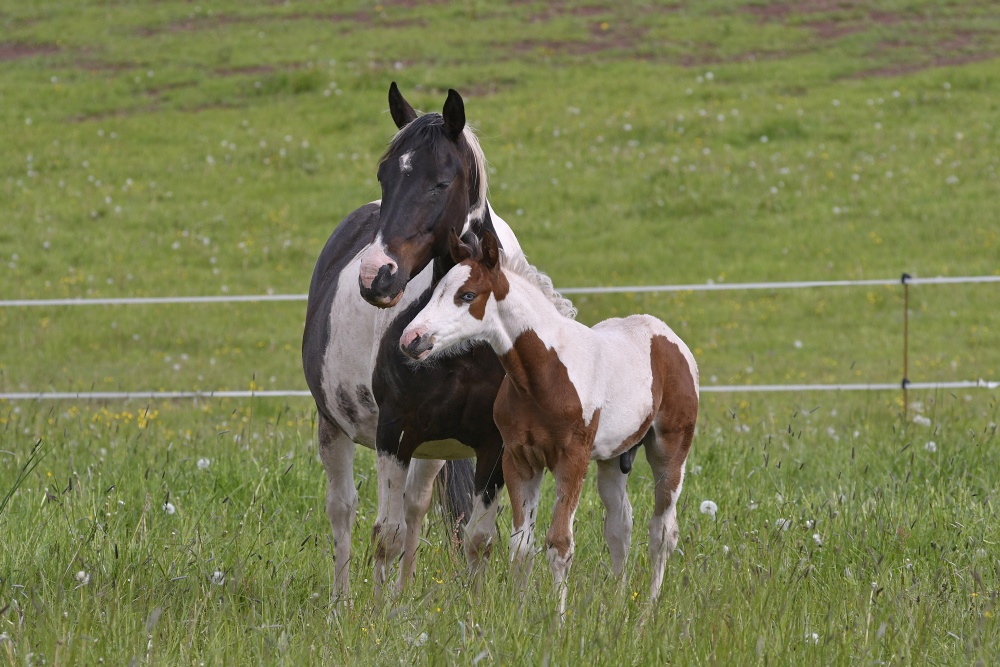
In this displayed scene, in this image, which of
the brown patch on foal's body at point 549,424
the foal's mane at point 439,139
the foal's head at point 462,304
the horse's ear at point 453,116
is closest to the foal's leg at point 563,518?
the brown patch on foal's body at point 549,424

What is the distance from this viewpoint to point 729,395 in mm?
11664

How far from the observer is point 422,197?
3.88 meters

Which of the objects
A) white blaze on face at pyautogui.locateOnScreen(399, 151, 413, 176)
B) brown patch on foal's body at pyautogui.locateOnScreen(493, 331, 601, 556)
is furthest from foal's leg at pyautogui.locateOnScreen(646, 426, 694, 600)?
white blaze on face at pyautogui.locateOnScreen(399, 151, 413, 176)

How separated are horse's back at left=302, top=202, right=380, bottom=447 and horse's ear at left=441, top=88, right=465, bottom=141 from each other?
737mm

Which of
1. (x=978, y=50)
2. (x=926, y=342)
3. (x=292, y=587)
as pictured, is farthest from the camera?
(x=978, y=50)

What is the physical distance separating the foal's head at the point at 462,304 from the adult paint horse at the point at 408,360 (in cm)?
14

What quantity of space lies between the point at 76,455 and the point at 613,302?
864 centimetres

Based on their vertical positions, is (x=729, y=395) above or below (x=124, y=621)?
below

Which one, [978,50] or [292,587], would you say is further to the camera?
[978,50]

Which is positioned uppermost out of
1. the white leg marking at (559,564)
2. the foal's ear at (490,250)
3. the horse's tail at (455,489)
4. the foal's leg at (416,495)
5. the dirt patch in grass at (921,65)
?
the foal's ear at (490,250)

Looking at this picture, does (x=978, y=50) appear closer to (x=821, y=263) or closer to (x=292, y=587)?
(x=821, y=263)

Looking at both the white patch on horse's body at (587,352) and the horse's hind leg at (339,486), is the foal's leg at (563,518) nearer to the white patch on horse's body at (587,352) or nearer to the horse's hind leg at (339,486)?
the white patch on horse's body at (587,352)

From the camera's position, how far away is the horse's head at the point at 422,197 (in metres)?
3.70

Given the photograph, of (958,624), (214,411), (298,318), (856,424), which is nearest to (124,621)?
(958,624)
